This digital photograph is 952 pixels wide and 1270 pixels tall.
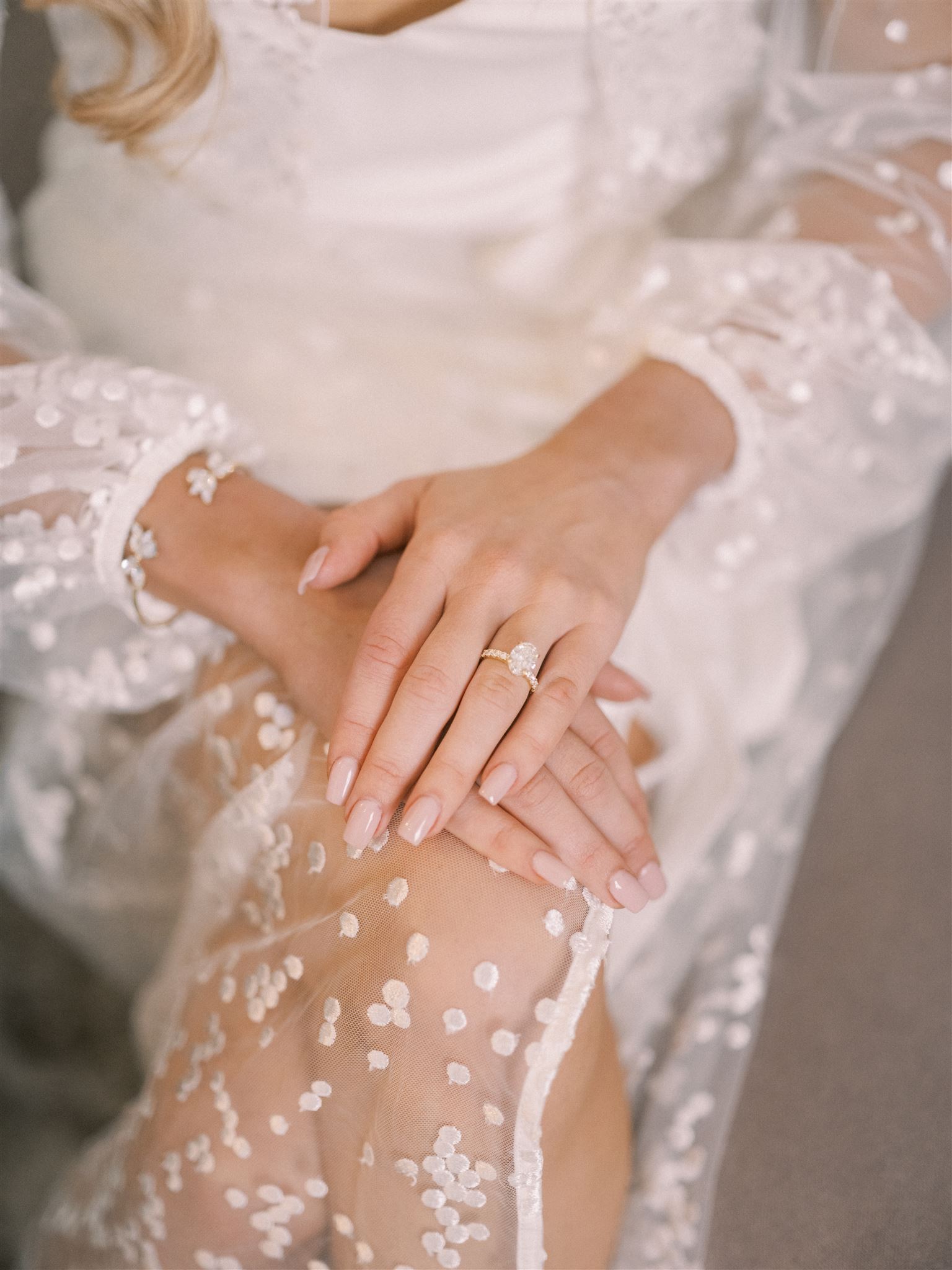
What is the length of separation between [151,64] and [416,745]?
24.1 inches

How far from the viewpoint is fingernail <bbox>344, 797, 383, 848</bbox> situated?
616 mm

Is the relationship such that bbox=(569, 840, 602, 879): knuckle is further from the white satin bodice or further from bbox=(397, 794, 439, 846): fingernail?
the white satin bodice

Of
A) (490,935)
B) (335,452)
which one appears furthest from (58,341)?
(490,935)

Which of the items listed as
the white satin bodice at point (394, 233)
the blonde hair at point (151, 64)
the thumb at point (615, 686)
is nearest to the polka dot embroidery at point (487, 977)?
the thumb at point (615, 686)

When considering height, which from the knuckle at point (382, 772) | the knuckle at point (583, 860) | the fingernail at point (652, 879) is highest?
the knuckle at point (382, 772)

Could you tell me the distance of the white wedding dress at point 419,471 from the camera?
644 millimetres

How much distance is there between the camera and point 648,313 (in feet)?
3.05

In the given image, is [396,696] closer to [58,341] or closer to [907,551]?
[58,341]

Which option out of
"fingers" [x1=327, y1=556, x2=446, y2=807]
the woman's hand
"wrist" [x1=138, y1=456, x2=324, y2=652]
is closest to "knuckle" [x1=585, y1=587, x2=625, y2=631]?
the woman's hand

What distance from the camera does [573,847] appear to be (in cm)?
63

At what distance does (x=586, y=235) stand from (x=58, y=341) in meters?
0.51

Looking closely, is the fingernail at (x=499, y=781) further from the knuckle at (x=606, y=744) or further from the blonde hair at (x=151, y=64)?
the blonde hair at (x=151, y=64)

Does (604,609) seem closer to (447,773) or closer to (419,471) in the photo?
(447,773)

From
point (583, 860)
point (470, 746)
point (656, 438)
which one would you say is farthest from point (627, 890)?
point (656, 438)
